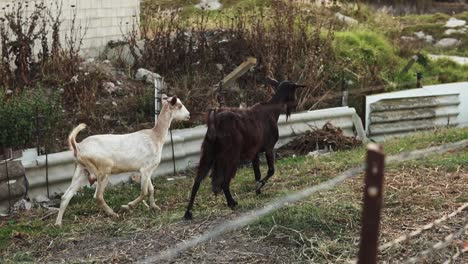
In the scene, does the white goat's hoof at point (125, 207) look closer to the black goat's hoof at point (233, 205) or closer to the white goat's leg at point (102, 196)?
the white goat's leg at point (102, 196)

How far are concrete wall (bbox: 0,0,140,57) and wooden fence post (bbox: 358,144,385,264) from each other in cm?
1013

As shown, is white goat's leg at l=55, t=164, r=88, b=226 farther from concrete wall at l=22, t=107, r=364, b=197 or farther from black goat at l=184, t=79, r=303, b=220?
black goat at l=184, t=79, r=303, b=220

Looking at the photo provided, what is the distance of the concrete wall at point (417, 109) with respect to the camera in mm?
12289

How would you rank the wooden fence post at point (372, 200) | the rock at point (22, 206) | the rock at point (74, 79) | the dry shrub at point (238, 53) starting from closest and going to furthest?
the wooden fence post at point (372, 200) → the rock at point (22, 206) → the rock at point (74, 79) → the dry shrub at point (238, 53)

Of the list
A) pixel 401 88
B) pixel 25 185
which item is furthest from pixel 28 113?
pixel 401 88

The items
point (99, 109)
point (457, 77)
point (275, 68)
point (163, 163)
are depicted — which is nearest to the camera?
point (163, 163)

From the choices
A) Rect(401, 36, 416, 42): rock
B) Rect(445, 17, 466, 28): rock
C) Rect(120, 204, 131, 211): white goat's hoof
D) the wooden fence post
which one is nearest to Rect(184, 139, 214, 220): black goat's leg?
Rect(120, 204, 131, 211): white goat's hoof

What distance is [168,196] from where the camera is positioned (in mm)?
8211

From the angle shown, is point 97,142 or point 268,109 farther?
point 268,109

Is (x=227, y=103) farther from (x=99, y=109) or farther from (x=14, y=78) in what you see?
(x=14, y=78)

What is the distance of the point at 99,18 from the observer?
12570mm

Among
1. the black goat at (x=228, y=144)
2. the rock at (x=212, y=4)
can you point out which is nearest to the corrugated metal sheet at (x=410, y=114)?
the black goat at (x=228, y=144)

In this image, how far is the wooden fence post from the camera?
2.24m

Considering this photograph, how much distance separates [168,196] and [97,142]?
123cm
